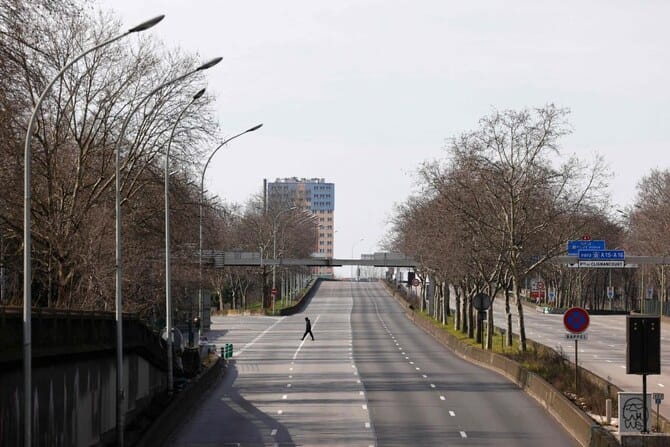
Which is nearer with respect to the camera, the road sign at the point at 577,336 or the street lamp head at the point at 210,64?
the street lamp head at the point at 210,64

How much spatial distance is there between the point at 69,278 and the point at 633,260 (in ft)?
182

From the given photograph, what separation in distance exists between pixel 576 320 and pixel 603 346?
141ft

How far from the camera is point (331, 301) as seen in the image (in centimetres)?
16100

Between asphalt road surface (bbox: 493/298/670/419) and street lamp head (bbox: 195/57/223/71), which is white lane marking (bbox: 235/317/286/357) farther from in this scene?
street lamp head (bbox: 195/57/223/71)

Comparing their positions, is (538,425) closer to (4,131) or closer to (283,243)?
(4,131)

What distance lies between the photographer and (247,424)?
34938 mm

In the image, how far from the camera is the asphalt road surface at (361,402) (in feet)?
104

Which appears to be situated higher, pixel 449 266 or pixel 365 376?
pixel 449 266

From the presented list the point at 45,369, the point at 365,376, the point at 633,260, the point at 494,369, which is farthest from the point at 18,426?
the point at 633,260

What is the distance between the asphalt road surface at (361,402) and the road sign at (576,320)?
8.64 ft

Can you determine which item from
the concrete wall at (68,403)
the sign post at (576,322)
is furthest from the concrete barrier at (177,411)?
the sign post at (576,322)

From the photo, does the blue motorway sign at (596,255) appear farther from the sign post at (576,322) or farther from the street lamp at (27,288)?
the street lamp at (27,288)

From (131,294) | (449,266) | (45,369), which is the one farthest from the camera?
(449,266)

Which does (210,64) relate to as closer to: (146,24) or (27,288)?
(146,24)
